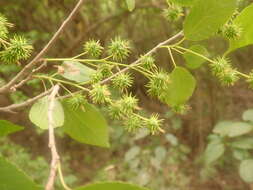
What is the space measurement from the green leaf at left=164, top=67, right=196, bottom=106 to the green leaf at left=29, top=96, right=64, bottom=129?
0.20 meters

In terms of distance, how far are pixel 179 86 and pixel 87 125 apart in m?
0.19

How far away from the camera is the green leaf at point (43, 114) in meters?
0.62

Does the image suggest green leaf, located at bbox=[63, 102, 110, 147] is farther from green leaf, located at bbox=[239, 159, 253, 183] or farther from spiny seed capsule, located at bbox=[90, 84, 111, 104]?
green leaf, located at bbox=[239, 159, 253, 183]

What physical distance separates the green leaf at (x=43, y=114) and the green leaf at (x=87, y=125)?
11 centimetres

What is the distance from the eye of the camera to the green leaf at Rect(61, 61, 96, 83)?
745mm

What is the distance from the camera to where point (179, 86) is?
0.75 metres

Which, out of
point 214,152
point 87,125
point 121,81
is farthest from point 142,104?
point 121,81

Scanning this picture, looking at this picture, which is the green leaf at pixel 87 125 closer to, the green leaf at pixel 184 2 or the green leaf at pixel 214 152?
the green leaf at pixel 184 2

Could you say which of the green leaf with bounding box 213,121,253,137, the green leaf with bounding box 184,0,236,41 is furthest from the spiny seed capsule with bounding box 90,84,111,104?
the green leaf with bounding box 213,121,253,137

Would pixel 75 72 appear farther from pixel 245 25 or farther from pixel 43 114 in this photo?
pixel 245 25

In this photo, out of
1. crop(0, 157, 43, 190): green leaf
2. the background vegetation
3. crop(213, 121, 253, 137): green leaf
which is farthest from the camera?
the background vegetation

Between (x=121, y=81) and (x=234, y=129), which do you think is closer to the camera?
(x=121, y=81)

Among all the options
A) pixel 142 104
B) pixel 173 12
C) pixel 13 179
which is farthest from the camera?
pixel 142 104

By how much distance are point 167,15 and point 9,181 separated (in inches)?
16.9
